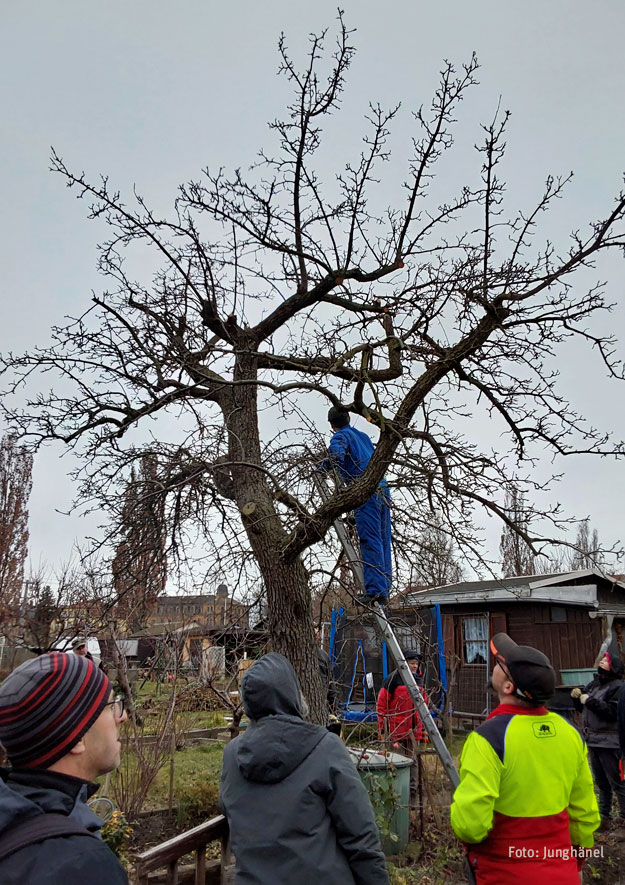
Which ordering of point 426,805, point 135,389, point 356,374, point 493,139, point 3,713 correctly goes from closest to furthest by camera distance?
1. point 3,713
2. point 493,139
3. point 356,374
4. point 135,389
5. point 426,805

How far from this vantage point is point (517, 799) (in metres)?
2.48

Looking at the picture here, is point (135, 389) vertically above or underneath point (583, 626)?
above

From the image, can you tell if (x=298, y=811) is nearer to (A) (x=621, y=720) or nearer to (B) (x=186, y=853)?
(B) (x=186, y=853)

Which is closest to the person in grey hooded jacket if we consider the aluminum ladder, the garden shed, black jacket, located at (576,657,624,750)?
the aluminum ladder

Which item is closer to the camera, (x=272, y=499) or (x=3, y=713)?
(x=3, y=713)

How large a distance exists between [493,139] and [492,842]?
3947 millimetres

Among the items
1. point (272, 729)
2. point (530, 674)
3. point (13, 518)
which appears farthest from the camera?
point (13, 518)

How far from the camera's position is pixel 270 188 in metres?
5.01

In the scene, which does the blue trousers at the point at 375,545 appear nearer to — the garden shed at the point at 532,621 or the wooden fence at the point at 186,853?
the wooden fence at the point at 186,853

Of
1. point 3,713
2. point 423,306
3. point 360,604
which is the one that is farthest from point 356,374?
point 3,713

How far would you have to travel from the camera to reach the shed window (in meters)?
14.4

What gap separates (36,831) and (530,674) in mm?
2055

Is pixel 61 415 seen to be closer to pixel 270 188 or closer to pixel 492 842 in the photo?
pixel 270 188

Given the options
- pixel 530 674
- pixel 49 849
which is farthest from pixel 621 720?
pixel 49 849
